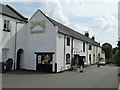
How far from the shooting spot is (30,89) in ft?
33.7

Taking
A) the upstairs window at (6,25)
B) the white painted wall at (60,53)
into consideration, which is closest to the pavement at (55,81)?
the white painted wall at (60,53)

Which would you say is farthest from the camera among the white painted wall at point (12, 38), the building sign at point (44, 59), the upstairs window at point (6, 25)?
the building sign at point (44, 59)

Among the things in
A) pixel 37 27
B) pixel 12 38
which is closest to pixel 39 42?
pixel 37 27

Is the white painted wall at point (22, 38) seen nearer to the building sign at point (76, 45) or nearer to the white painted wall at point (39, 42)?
the white painted wall at point (39, 42)

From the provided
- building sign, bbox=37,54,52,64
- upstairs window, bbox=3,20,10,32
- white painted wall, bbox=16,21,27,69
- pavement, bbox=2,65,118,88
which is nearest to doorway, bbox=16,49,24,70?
white painted wall, bbox=16,21,27,69

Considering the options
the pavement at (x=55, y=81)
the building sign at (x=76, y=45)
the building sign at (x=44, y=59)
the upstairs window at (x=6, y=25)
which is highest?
the upstairs window at (x=6, y=25)

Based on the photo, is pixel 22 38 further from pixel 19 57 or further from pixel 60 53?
pixel 60 53

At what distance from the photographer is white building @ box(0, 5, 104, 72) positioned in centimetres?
2125

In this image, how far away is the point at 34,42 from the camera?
76.0 feet

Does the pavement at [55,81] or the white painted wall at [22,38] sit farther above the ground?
the white painted wall at [22,38]

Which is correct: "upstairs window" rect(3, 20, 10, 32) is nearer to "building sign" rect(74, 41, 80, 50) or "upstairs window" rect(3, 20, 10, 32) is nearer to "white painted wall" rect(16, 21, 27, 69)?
"white painted wall" rect(16, 21, 27, 69)

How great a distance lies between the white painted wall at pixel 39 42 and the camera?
21.9m

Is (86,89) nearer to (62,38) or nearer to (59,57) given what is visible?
(59,57)

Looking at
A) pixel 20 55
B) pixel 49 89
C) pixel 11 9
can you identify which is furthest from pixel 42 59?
pixel 49 89
